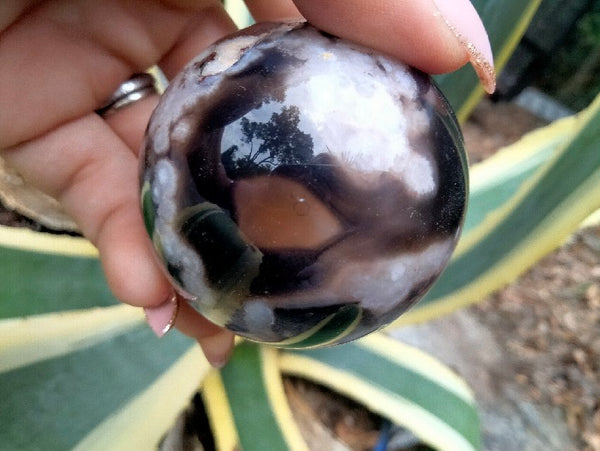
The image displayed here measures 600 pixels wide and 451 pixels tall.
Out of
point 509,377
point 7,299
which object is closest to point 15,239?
point 7,299

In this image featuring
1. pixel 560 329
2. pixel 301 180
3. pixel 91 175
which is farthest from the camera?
pixel 560 329

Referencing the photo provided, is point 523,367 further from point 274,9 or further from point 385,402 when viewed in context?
point 274,9

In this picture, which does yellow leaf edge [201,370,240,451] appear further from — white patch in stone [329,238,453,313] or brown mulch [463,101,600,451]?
brown mulch [463,101,600,451]

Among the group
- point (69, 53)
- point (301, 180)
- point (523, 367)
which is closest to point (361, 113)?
point (301, 180)

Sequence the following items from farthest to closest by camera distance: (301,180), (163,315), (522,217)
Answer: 1. (522,217)
2. (163,315)
3. (301,180)

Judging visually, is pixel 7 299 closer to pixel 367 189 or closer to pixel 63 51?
pixel 63 51

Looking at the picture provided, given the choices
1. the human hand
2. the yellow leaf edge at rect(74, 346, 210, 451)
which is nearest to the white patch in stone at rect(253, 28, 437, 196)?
the human hand

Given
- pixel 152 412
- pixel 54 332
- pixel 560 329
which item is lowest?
pixel 560 329

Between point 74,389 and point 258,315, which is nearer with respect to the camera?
point 258,315
